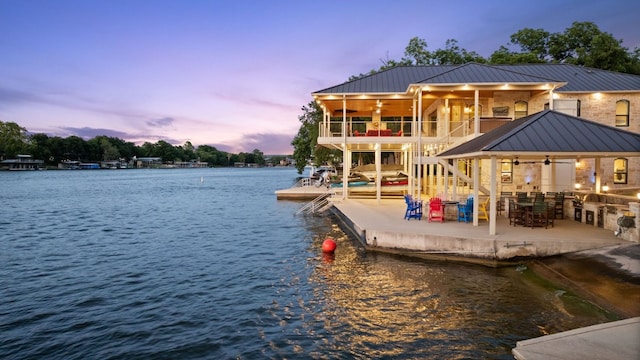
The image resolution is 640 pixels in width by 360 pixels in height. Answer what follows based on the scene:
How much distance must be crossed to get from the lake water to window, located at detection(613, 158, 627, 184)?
50.7 ft

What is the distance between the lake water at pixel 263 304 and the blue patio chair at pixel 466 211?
4082 mm

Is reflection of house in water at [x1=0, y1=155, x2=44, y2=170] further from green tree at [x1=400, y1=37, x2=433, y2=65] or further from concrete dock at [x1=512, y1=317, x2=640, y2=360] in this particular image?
concrete dock at [x1=512, y1=317, x2=640, y2=360]

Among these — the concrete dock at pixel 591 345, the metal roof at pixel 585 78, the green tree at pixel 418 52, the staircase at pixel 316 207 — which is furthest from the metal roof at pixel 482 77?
the green tree at pixel 418 52

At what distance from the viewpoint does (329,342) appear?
8109 mm

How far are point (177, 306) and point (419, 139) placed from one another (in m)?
15.4

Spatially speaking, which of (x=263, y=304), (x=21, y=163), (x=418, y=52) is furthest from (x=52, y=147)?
(x=263, y=304)

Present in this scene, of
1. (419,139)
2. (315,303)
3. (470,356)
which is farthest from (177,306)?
(419,139)

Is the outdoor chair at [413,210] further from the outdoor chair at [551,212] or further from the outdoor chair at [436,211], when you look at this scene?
the outdoor chair at [551,212]

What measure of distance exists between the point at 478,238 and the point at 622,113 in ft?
55.4

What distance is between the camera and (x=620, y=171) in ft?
75.0

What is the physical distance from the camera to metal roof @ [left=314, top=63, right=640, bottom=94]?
67.6 ft

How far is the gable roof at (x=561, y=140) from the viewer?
12.5 metres

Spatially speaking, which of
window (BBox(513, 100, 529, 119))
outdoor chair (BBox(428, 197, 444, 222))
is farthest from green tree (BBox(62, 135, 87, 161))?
outdoor chair (BBox(428, 197, 444, 222))

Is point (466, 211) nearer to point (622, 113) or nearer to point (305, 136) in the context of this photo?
point (622, 113)
